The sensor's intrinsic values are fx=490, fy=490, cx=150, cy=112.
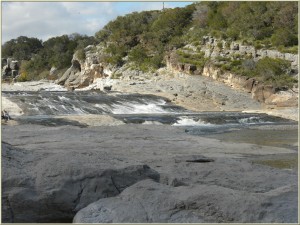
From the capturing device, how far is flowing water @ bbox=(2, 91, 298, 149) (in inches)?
Result: 874

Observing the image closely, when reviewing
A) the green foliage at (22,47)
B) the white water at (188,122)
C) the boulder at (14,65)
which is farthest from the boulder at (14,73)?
the white water at (188,122)

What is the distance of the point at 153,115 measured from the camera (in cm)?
2947

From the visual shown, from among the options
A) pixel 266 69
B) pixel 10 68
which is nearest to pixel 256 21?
pixel 266 69

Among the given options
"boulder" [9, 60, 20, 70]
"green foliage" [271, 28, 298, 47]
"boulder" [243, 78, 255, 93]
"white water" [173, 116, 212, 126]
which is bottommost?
"white water" [173, 116, 212, 126]

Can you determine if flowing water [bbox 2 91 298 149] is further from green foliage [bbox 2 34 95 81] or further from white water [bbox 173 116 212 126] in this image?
green foliage [bbox 2 34 95 81]

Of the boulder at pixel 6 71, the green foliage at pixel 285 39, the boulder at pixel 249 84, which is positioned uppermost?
the green foliage at pixel 285 39

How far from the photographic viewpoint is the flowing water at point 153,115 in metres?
22.2

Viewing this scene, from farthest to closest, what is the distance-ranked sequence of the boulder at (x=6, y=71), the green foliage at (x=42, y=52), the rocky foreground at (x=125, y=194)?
1. the boulder at (x=6, y=71)
2. the green foliage at (x=42, y=52)
3. the rocky foreground at (x=125, y=194)

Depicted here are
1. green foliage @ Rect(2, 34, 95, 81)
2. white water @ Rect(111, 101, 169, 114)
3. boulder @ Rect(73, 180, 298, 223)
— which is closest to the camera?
boulder @ Rect(73, 180, 298, 223)

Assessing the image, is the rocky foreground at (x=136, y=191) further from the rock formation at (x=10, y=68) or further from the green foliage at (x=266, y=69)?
the rock formation at (x=10, y=68)

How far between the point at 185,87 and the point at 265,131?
17.9m

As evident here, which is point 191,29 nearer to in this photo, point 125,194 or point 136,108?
point 136,108

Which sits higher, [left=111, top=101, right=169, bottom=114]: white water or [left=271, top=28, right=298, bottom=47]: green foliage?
[left=271, top=28, right=298, bottom=47]: green foliage

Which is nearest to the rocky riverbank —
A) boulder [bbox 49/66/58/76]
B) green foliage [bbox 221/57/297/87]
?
green foliage [bbox 221/57/297/87]
